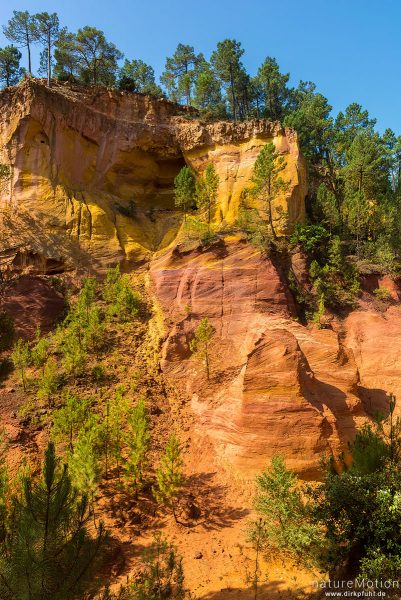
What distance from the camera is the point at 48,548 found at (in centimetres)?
677

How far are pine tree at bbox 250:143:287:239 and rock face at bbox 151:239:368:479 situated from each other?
4.51 meters

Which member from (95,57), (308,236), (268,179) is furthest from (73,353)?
(95,57)

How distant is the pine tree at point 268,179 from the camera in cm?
2850

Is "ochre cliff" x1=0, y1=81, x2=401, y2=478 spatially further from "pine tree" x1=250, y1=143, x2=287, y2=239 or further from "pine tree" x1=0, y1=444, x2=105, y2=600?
"pine tree" x1=0, y1=444, x2=105, y2=600

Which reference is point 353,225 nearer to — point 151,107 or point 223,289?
point 223,289

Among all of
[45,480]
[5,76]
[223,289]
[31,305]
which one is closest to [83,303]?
[31,305]

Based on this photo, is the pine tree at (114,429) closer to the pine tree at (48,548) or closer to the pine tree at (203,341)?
the pine tree at (203,341)

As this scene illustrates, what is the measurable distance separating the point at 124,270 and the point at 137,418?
15648mm

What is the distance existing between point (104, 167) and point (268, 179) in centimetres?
1473

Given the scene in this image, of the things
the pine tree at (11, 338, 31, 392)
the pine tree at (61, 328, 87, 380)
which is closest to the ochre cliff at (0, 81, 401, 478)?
the pine tree at (61, 328, 87, 380)

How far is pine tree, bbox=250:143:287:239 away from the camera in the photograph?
93.5 ft

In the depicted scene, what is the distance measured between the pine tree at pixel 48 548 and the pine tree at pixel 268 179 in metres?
25.4

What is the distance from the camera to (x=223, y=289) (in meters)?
25.9

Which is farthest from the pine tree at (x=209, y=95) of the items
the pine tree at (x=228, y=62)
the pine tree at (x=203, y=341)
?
the pine tree at (x=203, y=341)
